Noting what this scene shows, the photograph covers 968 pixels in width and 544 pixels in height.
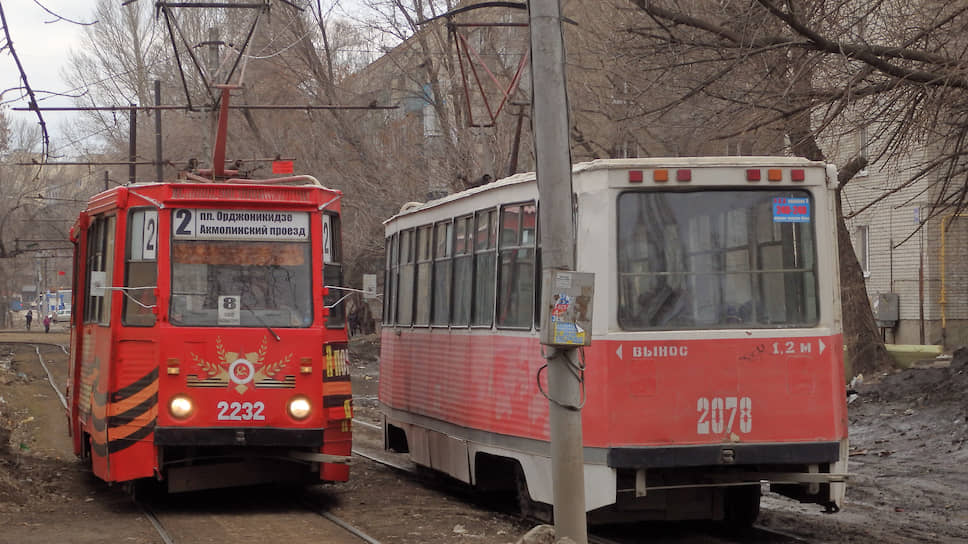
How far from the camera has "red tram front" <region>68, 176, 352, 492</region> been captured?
11320 millimetres

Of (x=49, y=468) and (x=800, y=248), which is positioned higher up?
(x=800, y=248)

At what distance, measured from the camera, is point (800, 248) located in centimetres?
964

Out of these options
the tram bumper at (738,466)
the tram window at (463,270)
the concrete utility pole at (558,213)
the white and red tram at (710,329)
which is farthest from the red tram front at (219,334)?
the concrete utility pole at (558,213)

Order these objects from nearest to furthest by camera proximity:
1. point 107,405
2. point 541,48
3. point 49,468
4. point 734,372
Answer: point 541,48
point 734,372
point 107,405
point 49,468

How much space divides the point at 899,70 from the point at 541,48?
473cm

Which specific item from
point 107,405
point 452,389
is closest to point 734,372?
point 452,389

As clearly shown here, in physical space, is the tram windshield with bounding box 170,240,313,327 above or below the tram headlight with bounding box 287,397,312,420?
above

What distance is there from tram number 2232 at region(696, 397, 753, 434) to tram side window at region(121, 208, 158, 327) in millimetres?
4777

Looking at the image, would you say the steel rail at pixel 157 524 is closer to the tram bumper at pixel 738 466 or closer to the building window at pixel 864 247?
the tram bumper at pixel 738 466

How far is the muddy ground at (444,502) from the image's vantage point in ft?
35.3

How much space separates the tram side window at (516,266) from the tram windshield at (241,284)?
1.78 metres

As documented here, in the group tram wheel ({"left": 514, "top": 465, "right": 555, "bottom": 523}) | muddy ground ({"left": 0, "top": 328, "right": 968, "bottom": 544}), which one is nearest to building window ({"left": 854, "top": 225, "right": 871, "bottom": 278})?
muddy ground ({"left": 0, "top": 328, "right": 968, "bottom": 544})

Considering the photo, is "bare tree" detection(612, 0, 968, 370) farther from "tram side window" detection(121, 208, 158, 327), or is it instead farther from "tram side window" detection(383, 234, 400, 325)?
"tram side window" detection(121, 208, 158, 327)

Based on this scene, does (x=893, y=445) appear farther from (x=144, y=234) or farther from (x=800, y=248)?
(x=144, y=234)
